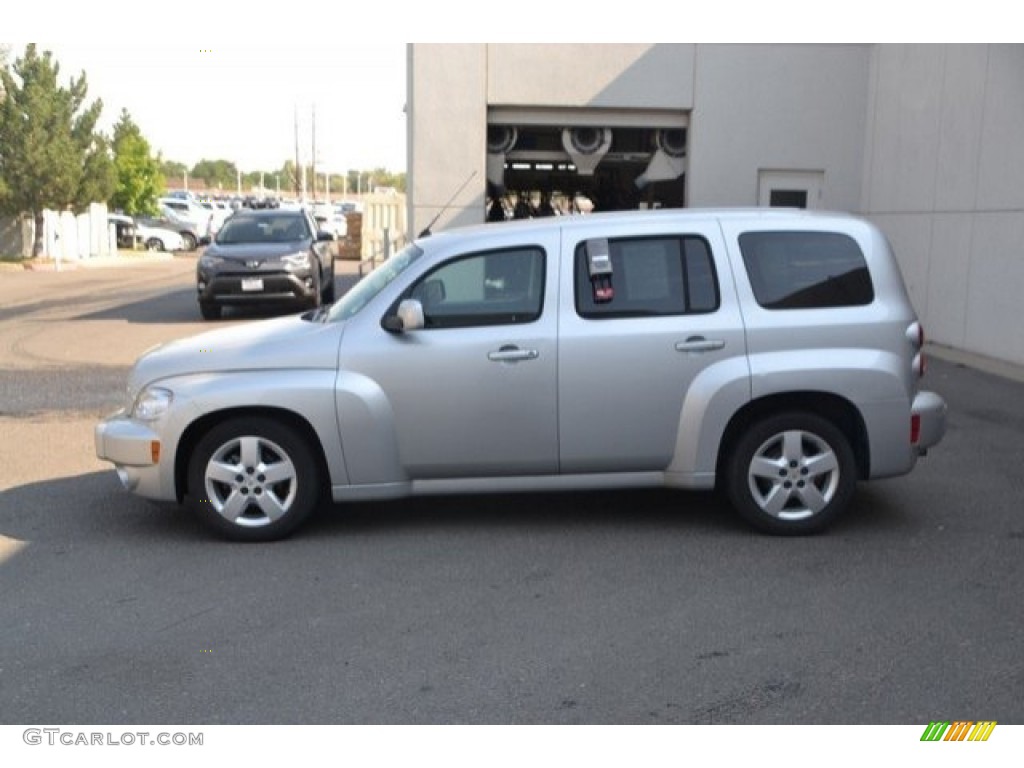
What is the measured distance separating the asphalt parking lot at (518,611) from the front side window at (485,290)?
1249mm

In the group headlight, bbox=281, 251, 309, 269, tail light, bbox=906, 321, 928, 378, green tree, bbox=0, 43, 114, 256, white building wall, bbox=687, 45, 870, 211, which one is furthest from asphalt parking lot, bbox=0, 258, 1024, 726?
green tree, bbox=0, 43, 114, 256

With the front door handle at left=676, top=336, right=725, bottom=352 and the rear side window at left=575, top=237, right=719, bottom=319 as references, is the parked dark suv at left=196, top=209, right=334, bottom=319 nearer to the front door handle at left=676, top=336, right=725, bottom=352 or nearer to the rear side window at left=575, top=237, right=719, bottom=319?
the rear side window at left=575, top=237, right=719, bottom=319

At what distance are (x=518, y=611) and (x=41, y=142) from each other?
102 ft

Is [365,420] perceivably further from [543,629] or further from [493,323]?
[543,629]

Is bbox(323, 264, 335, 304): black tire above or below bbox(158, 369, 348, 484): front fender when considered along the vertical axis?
below

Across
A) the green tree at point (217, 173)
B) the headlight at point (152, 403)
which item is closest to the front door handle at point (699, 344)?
the headlight at point (152, 403)

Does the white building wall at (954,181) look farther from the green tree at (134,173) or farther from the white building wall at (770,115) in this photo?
the green tree at (134,173)

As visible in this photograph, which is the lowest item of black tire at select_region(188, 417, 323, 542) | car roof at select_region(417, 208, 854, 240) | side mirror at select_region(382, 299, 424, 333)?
black tire at select_region(188, 417, 323, 542)

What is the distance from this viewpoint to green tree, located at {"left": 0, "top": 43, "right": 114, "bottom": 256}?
31969 mm

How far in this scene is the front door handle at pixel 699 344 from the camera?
6203mm

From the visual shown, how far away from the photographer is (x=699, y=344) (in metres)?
6.20

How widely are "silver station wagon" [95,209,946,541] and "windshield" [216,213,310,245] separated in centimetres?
1234

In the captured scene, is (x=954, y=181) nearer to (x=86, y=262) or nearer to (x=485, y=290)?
(x=485, y=290)

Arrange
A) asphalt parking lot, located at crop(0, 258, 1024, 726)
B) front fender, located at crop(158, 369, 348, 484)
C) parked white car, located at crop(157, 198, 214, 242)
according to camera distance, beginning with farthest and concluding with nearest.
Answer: parked white car, located at crop(157, 198, 214, 242)
front fender, located at crop(158, 369, 348, 484)
asphalt parking lot, located at crop(0, 258, 1024, 726)
